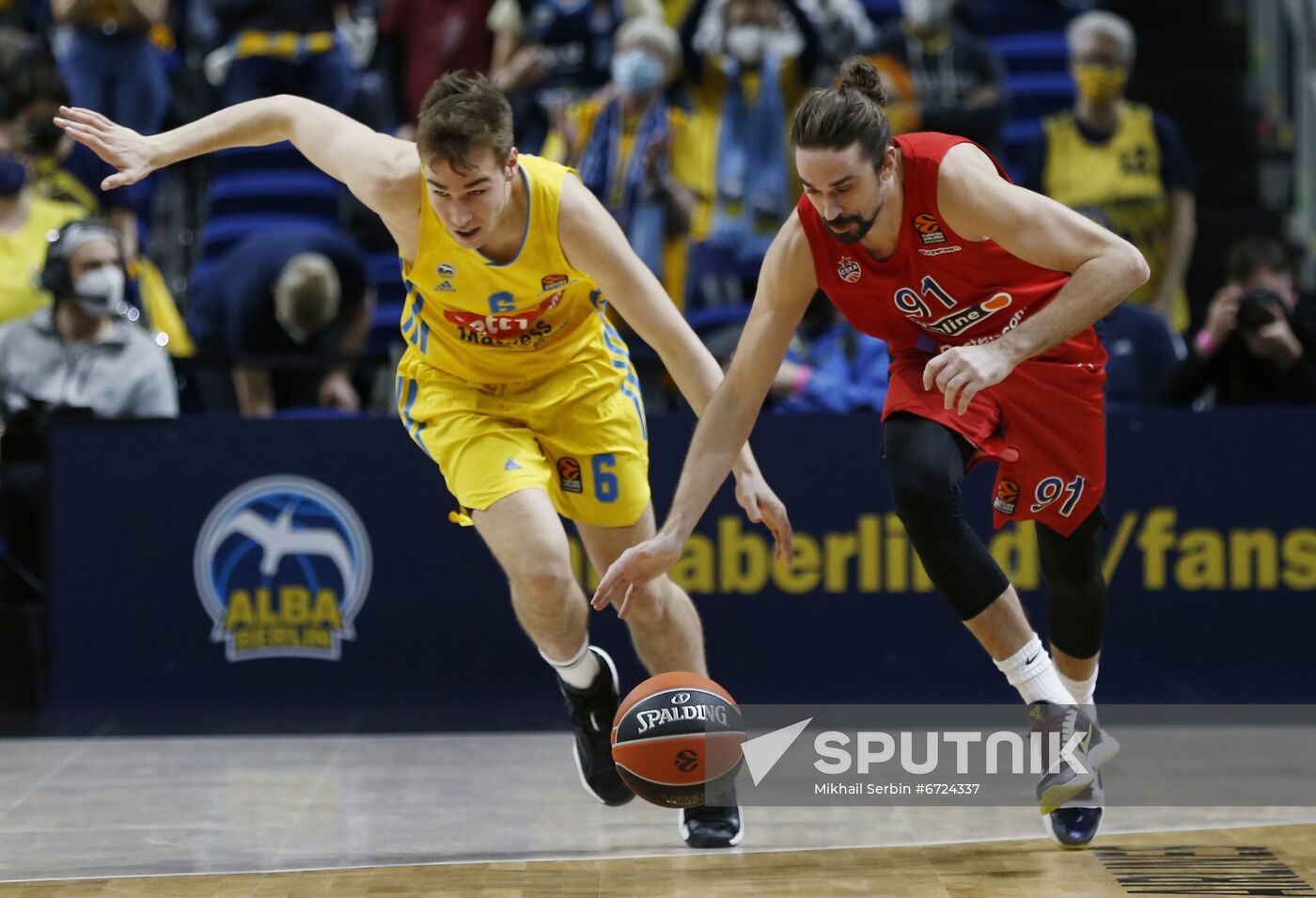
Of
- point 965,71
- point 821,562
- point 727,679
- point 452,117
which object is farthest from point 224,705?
point 965,71

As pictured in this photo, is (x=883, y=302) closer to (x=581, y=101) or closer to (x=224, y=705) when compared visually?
(x=224, y=705)

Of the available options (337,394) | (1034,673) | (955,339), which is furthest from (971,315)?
(337,394)

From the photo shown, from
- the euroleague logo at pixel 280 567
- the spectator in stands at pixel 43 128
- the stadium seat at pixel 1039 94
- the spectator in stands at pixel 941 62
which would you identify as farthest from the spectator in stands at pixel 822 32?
the euroleague logo at pixel 280 567

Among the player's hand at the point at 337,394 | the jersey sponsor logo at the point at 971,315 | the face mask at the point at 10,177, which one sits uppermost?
the face mask at the point at 10,177

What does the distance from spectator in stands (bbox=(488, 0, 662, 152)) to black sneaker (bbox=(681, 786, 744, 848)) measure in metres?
4.86

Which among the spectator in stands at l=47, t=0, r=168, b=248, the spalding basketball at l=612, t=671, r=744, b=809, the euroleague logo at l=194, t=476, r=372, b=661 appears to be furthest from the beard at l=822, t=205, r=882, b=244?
the spectator in stands at l=47, t=0, r=168, b=248

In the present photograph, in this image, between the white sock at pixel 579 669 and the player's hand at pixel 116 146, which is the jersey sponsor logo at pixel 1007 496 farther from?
the player's hand at pixel 116 146

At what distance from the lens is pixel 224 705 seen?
7031mm

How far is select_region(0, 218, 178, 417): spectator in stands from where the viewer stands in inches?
283

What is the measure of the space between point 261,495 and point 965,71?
4.01 metres

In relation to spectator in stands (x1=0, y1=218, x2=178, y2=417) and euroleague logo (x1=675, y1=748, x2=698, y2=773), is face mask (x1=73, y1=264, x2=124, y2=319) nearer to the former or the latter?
spectator in stands (x1=0, y1=218, x2=178, y2=417)

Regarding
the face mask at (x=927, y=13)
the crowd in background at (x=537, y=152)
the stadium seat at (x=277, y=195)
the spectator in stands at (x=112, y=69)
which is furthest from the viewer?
the stadium seat at (x=277, y=195)

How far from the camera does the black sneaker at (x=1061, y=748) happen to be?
466 cm

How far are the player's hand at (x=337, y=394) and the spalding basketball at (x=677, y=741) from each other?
335 cm
